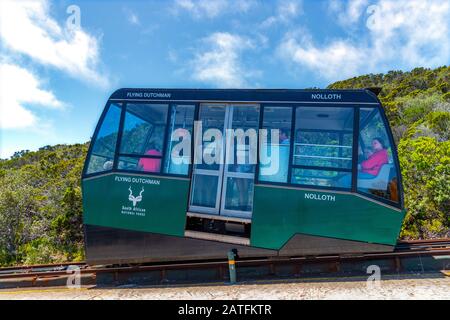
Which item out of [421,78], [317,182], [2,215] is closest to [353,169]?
[317,182]

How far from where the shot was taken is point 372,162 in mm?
5691

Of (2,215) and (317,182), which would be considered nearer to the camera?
(317,182)

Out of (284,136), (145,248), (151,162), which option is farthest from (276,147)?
(145,248)

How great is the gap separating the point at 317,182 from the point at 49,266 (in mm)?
7392

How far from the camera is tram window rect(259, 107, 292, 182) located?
589 cm

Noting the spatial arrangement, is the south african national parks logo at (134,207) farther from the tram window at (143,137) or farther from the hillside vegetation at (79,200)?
the hillside vegetation at (79,200)

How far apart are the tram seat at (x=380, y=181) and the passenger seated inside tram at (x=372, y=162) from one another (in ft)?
0.18

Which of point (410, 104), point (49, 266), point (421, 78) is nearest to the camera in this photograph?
point (49, 266)

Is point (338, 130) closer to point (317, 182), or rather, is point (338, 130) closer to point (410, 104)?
point (317, 182)

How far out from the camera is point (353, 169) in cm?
565

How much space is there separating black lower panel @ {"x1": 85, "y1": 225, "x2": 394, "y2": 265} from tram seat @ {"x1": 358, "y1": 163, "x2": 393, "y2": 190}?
1.05 metres

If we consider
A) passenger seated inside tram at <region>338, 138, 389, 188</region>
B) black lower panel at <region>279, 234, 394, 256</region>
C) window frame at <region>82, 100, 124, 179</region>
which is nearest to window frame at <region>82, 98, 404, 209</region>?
window frame at <region>82, 100, 124, 179</region>

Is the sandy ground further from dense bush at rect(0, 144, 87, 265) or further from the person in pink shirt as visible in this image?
dense bush at rect(0, 144, 87, 265)
